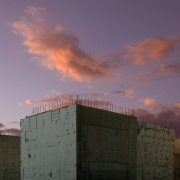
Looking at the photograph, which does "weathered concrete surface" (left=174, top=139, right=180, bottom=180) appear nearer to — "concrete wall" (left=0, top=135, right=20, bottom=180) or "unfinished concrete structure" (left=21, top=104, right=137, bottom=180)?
"unfinished concrete structure" (left=21, top=104, right=137, bottom=180)

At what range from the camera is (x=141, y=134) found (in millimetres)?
33625

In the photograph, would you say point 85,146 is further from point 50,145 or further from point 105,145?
point 50,145

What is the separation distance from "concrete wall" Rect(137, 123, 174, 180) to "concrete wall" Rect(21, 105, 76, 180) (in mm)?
10429

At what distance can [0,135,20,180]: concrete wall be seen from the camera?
4100 cm

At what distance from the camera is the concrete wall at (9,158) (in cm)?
4100

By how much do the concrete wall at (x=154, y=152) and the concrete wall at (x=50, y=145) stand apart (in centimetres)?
1043

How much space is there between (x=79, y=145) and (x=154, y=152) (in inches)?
546

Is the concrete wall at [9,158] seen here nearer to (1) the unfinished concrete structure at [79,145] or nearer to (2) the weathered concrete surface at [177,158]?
(1) the unfinished concrete structure at [79,145]

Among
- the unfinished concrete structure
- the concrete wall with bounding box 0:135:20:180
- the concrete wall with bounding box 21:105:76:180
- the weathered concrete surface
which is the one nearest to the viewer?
the unfinished concrete structure

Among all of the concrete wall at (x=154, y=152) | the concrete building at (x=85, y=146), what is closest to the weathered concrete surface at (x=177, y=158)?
the concrete wall at (x=154, y=152)

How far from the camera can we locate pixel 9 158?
4184 centimetres

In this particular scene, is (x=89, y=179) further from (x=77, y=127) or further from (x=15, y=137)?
(x=15, y=137)

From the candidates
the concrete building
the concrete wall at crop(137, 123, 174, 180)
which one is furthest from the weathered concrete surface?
the concrete building

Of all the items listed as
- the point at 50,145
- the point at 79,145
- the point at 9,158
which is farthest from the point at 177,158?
the point at 9,158
